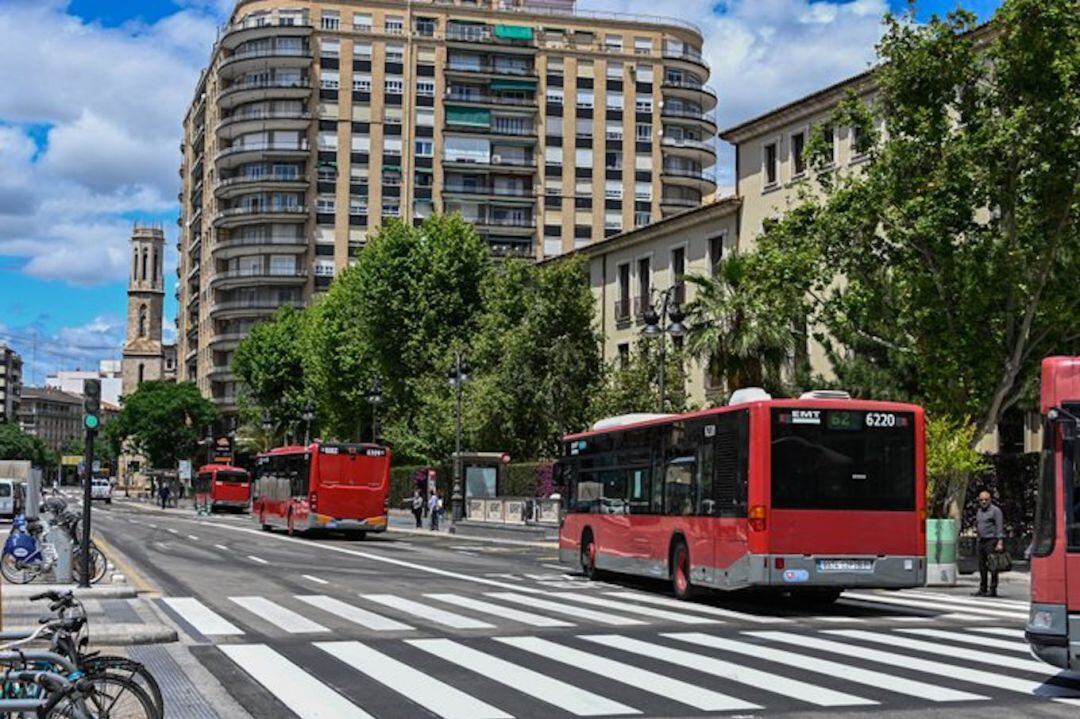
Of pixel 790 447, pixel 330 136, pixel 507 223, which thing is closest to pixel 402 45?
pixel 330 136

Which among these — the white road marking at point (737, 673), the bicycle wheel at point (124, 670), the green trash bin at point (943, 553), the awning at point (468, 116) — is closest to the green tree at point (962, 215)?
the green trash bin at point (943, 553)

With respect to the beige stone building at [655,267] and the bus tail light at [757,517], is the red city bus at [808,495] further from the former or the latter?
the beige stone building at [655,267]

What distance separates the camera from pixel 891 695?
1098 centimetres

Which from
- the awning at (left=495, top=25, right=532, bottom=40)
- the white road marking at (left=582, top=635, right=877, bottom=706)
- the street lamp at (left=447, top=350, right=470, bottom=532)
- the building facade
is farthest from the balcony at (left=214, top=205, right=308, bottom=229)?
the white road marking at (left=582, top=635, right=877, bottom=706)

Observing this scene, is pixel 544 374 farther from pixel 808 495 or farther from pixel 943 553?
pixel 808 495

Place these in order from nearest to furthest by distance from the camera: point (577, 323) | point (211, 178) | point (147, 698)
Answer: point (147, 698), point (577, 323), point (211, 178)

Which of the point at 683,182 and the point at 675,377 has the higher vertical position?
the point at 683,182

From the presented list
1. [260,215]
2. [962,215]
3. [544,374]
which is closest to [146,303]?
[260,215]

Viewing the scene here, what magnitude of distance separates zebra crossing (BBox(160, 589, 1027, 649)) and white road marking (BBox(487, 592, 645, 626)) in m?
0.01

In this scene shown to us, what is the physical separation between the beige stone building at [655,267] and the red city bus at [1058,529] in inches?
1456

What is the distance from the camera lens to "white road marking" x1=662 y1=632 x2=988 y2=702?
36.3ft

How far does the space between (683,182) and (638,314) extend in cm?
5801

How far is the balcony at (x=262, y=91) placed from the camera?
10825 cm

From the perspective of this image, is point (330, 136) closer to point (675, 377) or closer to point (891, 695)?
point (675, 377)
